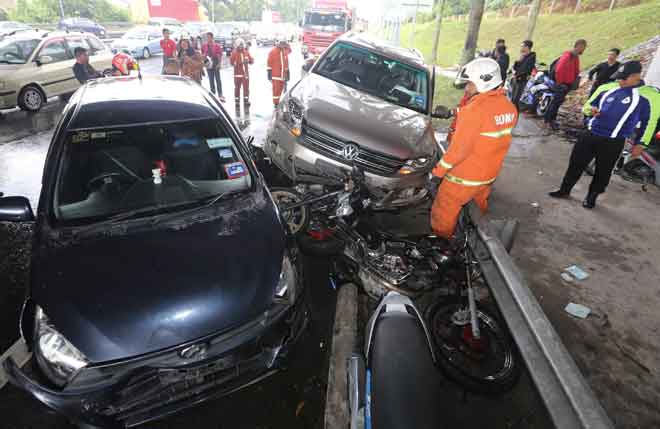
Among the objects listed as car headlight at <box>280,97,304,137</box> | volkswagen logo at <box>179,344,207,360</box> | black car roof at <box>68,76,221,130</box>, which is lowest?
volkswagen logo at <box>179,344,207,360</box>

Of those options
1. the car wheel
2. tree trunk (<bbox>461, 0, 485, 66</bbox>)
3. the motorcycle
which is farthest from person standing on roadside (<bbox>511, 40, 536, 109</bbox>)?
the car wheel

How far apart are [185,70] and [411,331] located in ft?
30.9

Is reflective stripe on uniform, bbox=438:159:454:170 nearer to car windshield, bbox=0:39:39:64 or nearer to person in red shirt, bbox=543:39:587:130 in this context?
person in red shirt, bbox=543:39:587:130

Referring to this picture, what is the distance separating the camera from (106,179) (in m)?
2.69

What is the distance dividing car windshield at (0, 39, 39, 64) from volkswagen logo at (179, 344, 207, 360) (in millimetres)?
9779

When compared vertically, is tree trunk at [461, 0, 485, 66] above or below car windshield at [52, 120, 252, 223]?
above

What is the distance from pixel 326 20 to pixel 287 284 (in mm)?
19734

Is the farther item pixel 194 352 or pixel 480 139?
pixel 480 139

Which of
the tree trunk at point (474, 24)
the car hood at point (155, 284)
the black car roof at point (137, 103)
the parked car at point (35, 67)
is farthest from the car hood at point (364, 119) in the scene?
the tree trunk at point (474, 24)

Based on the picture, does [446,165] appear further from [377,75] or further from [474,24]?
[474,24]

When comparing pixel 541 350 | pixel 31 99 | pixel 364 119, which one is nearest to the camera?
pixel 541 350

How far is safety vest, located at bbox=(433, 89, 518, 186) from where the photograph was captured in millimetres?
3168

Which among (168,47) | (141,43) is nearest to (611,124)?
(168,47)

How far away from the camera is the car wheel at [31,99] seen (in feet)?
26.4
